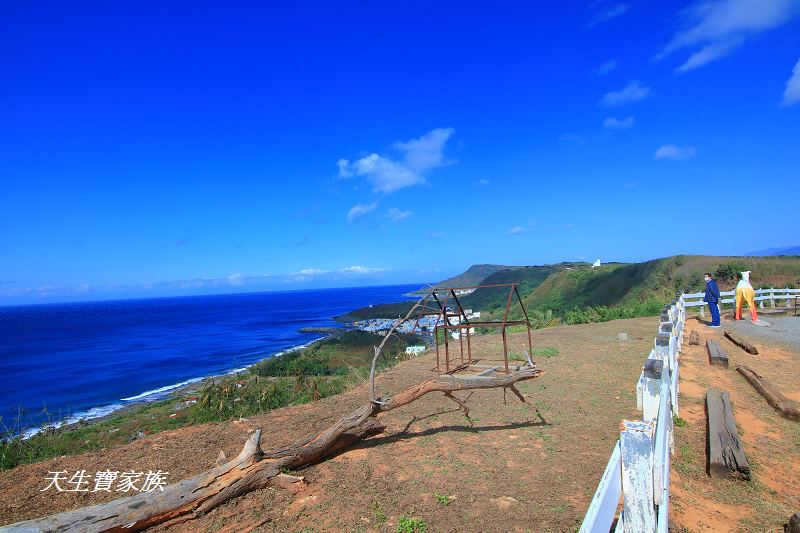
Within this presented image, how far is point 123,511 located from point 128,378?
28959mm

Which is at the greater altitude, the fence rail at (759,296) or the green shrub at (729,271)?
the green shrub at (729,271)

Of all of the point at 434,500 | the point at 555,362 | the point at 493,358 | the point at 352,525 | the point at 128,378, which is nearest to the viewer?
the point at 352,525

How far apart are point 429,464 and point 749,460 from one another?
147 inches

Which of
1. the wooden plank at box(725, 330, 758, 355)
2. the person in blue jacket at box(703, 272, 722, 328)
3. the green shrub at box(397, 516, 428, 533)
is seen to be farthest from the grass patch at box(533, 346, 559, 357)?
the green shrub at box(397, 516, 428, 533)

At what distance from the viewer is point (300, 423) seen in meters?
8.05

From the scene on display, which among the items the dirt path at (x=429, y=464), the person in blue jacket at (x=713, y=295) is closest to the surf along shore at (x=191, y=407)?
the dirt path at (x=429, y=464)

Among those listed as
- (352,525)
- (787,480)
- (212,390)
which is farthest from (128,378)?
(787,480)

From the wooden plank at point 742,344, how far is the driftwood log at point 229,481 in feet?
23.0

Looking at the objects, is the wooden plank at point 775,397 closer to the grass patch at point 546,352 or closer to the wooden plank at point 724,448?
the wooden plank at point 724,448

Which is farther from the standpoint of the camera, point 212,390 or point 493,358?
point 493,358

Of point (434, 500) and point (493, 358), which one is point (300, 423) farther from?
point (493, 358)

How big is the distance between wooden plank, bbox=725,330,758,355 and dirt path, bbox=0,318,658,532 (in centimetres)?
301

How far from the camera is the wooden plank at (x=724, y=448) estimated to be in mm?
4441

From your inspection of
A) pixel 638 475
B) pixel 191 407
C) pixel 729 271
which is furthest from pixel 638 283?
pixel 638 475
